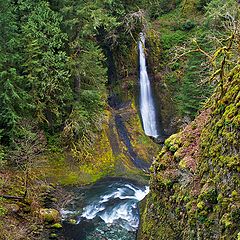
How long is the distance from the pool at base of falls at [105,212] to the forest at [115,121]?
11 centimetres

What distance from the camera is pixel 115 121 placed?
2366 cm

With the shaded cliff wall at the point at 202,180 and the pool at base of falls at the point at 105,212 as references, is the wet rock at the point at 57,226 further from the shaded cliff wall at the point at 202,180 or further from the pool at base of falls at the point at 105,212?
the shaded cliff wall at the point at 202,180

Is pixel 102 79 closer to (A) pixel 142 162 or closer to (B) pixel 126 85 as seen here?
(B) pixel 126 85

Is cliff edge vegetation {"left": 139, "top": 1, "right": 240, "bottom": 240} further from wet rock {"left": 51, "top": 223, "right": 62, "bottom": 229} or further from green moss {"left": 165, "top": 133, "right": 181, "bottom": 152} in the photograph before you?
wet rock {"left": 51, "top": 223, "right": 62, "bottom": 229}

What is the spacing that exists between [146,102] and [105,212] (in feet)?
37.5

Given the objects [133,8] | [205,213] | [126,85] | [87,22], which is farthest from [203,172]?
[133,8]

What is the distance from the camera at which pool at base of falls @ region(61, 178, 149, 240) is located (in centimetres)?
1440

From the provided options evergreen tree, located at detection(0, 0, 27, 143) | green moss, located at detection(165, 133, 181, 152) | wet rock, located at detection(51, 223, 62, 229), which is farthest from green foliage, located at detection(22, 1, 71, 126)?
green moss, located at detection(165, 133, 181, 152)

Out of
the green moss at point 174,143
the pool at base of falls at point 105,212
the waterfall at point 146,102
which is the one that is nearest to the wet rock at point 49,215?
the pool at base of falls at point 105,212

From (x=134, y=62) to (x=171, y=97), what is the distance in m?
3.94

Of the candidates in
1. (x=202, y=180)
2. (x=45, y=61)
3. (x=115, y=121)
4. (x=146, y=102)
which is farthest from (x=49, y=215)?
(x=146, y=102)

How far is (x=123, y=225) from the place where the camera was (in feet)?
48.9

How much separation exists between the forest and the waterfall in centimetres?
33

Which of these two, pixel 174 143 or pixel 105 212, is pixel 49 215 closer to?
pixel 105 212
